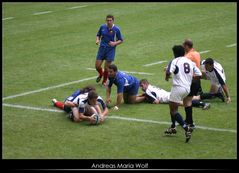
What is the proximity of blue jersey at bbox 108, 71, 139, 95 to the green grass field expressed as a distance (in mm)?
460

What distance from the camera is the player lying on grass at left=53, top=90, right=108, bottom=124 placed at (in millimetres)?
15258

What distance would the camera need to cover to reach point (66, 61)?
73.8 ft

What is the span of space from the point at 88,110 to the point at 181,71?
8.87ft

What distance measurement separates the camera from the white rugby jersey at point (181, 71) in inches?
547

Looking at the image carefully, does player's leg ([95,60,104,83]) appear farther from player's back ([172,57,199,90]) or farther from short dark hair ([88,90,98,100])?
player's back ([172,57,199,90])

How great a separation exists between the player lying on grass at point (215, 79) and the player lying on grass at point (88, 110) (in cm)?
328

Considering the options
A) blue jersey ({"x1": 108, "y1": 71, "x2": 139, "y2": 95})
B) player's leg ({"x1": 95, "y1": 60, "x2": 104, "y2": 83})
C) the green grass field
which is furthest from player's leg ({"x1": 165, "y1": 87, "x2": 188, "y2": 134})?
player's leg ({"x1": 95, "y1": 60, "x2": 104, "y2": 83})

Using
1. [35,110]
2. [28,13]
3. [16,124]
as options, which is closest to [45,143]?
[16,124]

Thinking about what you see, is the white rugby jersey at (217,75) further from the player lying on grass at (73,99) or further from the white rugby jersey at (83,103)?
the player lying on grass at (73,99)

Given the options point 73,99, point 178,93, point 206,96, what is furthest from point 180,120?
point 206,96

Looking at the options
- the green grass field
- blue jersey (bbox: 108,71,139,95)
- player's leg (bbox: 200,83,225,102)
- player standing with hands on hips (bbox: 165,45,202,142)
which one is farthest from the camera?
player's leg (bbox: 200,83,225,102)

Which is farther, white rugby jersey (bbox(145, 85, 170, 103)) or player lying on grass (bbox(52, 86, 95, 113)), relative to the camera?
white rugby jersey (bbox(145, 85, 170, 103))

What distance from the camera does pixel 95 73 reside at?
69.2 ft

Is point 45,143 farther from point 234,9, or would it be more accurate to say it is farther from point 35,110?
point 234,9
